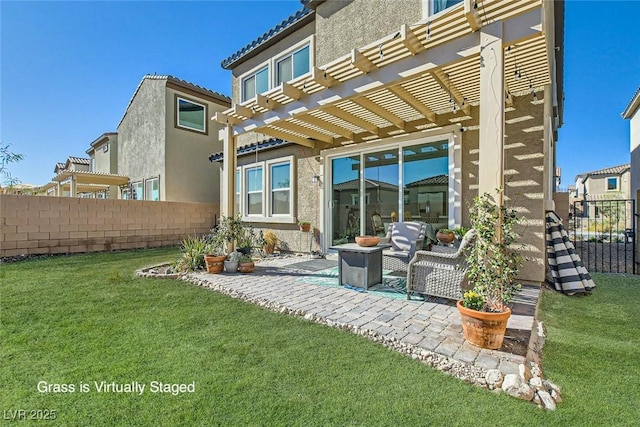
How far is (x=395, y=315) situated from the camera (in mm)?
4043

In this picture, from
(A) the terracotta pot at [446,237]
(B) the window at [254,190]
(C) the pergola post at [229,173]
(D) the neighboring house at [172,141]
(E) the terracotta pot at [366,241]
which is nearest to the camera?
(E) the terracotta pot at [366,241]

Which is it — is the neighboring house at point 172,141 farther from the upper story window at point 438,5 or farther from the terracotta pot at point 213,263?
the upper story window at point 438,5

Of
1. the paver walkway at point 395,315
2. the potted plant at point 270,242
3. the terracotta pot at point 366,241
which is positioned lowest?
the paver walkway at point 395,315

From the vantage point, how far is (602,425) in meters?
2.10

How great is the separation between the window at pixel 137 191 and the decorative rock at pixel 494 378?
17.5 m

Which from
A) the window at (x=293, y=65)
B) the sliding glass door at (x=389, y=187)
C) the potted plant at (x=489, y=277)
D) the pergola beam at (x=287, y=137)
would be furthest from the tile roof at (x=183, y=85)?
the potted plant at (x=489, y=277)

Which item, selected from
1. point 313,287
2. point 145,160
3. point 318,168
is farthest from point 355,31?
point 145,160

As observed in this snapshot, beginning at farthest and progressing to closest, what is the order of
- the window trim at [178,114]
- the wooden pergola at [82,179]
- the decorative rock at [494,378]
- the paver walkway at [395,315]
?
the window trim at [178,114] → the wooden pergola at [82,179] → the paver walkway at [395,315] → the decorative rock at [494,378]

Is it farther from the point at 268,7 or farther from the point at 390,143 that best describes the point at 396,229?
the point at 268,7

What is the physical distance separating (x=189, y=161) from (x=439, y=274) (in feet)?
46.9

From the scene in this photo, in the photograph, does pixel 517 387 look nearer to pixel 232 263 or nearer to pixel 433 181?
pixel 433 181

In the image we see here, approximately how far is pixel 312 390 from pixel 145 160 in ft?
55.0

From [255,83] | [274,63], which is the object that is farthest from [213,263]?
[255,83]

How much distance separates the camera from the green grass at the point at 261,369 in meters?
2.21
